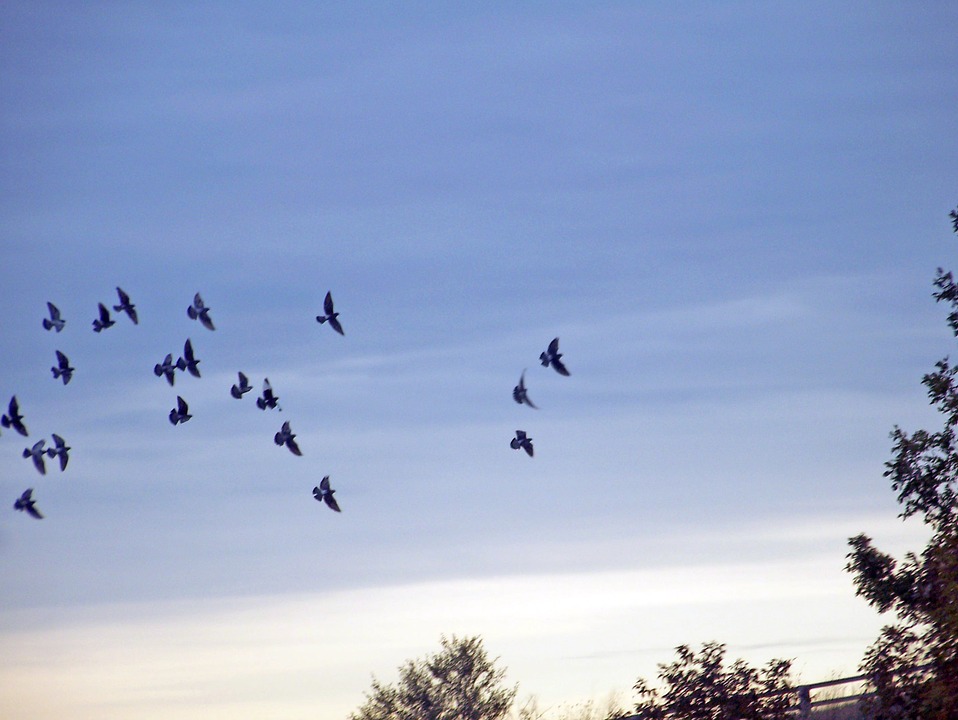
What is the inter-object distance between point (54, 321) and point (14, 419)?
3.91 metres

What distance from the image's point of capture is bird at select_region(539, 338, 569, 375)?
39.7 m

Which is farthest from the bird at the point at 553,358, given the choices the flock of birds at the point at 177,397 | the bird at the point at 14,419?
the bird at the point at 14,419

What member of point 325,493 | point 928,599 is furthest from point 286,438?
point 928,599

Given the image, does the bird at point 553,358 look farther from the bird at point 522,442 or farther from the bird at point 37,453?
the bird at point 37,453

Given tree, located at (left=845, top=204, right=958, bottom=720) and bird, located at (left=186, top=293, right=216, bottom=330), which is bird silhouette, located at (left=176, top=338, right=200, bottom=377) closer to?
bird, located at (left=186, top=293, right=216, bottom=330)

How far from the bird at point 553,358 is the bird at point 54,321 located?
18671 millimetres

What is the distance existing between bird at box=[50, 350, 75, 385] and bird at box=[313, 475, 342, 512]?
35.8 feet

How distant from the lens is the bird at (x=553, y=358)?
39719 millimetres

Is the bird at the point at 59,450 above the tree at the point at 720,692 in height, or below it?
above

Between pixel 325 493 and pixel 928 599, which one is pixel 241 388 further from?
pixel 928 599

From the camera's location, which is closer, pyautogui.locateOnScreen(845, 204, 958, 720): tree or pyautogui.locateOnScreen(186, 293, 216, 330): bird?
pyautogui.locateOnScreen(845, 204, 958, 720): tree

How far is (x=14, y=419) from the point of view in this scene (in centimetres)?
4734

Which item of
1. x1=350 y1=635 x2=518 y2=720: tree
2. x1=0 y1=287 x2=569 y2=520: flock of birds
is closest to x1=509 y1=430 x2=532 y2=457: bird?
x1=0 y1=287 x2=569 y2=520: flock of birds

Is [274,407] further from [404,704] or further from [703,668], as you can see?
[404,704]
